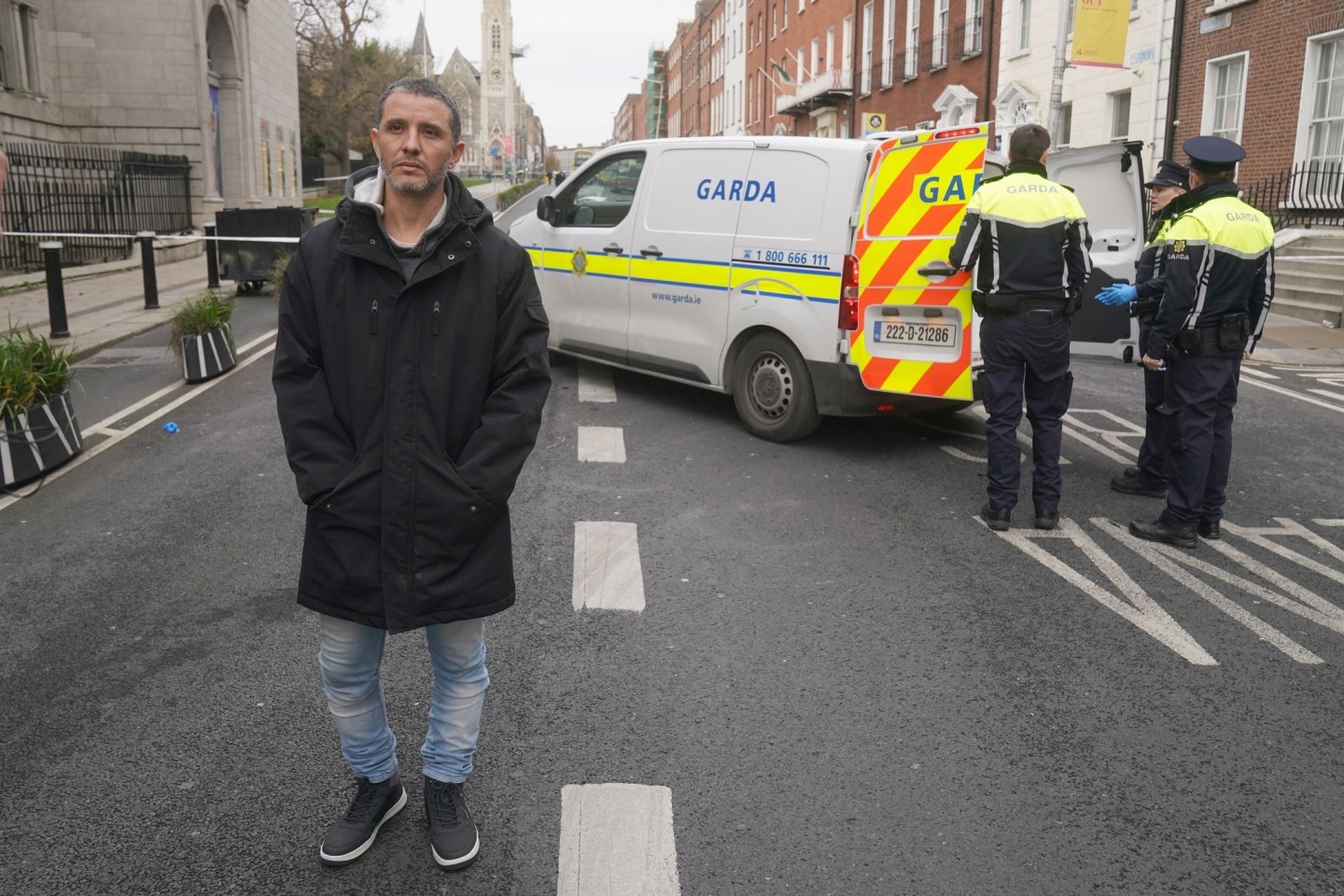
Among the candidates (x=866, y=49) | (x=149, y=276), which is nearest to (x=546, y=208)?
(x=149, y=276)

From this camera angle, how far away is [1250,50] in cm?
1939

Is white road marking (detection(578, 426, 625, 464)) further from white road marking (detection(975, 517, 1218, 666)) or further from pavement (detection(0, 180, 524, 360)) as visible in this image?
pavement (detection(0, 180, 524, 360))

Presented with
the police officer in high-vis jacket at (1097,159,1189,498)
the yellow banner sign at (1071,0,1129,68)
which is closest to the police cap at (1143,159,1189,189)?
the police officer in high-vis jacket at (1097,159,1189,498)

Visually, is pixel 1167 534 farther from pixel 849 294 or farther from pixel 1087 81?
pixel 1087 81

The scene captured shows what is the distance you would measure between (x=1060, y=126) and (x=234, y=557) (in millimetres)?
24607

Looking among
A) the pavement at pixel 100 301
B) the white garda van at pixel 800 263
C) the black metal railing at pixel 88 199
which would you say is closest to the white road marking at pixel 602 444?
the white garda van at pixel 800 263

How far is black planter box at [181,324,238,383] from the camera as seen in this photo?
395 inches

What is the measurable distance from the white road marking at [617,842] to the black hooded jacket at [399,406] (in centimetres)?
71

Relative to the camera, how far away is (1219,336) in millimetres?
5906

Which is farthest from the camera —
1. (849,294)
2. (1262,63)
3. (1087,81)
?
(1087,81)

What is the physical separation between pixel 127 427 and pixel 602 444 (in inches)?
139

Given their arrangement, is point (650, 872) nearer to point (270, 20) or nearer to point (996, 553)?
point (996, 553)

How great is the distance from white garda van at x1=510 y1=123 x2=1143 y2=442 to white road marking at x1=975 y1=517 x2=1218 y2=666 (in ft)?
4.03

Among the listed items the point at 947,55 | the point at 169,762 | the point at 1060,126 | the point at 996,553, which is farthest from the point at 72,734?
the point at 947,55
